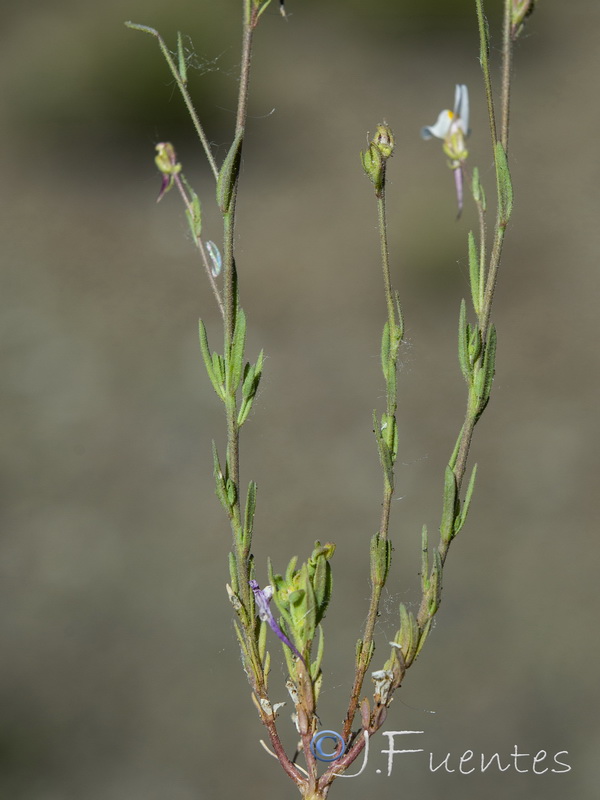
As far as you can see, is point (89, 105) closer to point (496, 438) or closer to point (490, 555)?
point (496, 438)

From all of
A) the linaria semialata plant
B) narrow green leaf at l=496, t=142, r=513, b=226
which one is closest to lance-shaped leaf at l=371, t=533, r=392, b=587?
the linaria semialata plant

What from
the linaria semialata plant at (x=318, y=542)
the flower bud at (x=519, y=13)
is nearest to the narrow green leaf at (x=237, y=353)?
the linaria semialata plant at (x=318, y=542)

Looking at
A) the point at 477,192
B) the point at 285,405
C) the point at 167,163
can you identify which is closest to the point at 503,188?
the point at 477,192

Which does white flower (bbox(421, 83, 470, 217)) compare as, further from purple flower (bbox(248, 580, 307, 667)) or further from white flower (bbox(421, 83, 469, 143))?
purple flower (bbox(248, 580, 307, 667))

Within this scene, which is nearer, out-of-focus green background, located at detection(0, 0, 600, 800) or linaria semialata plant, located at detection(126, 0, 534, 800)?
linaria semialata plant, located at detection(126, 0, 534, 800)

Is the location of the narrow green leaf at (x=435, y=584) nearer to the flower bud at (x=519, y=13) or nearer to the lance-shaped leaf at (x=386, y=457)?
the lance-shaped leaf at (x=386, y=457)

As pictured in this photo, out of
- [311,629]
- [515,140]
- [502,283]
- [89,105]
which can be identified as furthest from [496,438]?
[311,629]

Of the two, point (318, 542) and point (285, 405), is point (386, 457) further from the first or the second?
point (285, 405)
